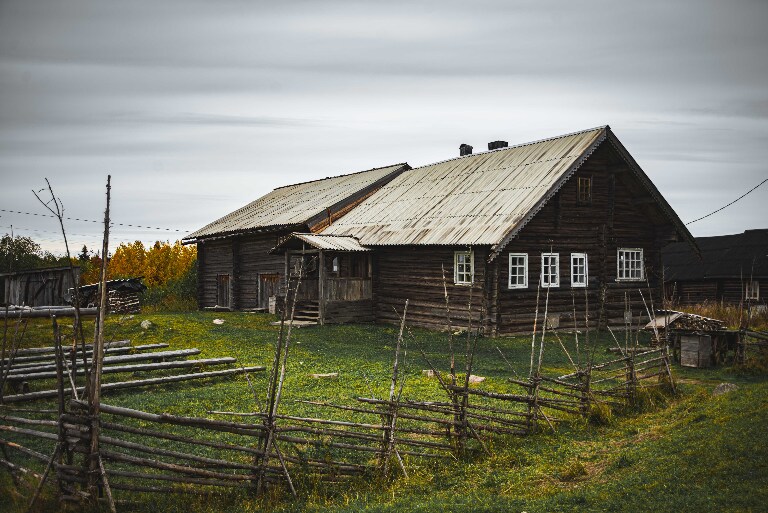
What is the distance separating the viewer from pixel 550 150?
80.7ft

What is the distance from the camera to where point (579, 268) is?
23.3 metres

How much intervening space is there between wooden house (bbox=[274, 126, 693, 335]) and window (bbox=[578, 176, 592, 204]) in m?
0.04

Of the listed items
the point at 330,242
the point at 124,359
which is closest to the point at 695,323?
the point at 330,242

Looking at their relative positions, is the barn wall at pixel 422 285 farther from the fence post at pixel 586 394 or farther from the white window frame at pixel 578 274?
the fence post at pixel 586 394

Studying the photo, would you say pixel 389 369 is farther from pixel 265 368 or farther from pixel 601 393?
pixel 601 393

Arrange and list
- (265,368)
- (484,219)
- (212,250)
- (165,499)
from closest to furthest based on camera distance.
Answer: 1. (165,499)
2. (265,368)
3. (484,219)
4. (212,250)

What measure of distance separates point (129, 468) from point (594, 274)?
64.0 ft

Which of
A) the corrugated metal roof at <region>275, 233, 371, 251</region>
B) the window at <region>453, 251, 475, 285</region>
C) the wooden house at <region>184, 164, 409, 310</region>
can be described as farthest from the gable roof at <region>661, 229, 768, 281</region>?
the corrugated metal roof at <region>275, 233, 371, 251</region>

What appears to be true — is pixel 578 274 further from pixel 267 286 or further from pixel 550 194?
pixel 267 286

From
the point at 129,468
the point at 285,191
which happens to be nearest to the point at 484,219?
the point at 129,468

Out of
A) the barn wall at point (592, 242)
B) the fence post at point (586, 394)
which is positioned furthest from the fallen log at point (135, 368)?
the barn wall at point (592, 242)

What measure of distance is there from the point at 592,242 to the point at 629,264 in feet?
7.70

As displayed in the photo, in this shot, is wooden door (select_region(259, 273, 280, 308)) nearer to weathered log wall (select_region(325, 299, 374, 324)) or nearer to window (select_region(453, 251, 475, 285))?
weathered log wall (select_region(325, 299, 374, 324))

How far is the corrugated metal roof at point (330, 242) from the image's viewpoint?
24094 mm
